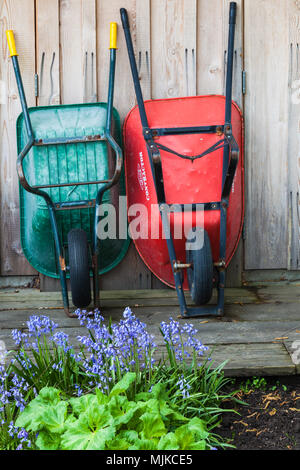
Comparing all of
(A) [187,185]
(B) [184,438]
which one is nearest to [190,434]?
(B) [184,438]

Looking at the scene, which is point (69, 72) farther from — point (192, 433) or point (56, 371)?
point (192, 433)

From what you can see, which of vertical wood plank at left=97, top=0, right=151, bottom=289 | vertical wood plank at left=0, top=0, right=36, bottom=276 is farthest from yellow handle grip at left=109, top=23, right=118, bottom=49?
vertical wood plank at left=0, top=0, right=36, bottom=276

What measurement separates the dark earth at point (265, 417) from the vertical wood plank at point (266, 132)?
3.95ft

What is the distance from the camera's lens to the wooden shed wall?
9.74 ft

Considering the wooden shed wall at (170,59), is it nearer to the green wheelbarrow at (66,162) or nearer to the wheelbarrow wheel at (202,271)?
the green wheelbarrow at (66,162)

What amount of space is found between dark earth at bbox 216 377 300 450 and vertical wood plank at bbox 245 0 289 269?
1203mm

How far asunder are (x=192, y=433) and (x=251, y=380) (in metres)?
0.63

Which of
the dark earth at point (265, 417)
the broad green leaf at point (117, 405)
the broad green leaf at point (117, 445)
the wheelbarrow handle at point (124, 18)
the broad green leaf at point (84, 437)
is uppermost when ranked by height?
the wheelbarrow handle at point (124, 18)

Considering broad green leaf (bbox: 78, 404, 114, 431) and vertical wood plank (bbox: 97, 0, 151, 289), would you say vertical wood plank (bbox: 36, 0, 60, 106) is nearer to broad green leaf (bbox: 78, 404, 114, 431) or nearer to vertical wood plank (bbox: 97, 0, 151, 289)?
vertical wood plank (bbox: 97, 0, 151, 289)

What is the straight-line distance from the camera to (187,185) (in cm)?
274

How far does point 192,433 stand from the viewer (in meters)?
1.51

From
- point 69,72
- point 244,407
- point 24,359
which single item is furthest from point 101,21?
point 244,407

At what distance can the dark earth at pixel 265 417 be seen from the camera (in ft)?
5.58

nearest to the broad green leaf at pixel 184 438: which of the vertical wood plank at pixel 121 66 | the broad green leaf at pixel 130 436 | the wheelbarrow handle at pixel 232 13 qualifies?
the broad green leaf at pixel 130 436
